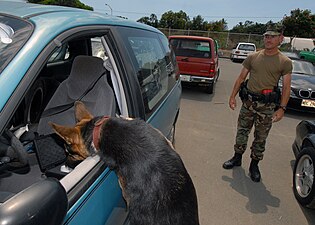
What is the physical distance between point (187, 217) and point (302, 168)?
8.12 ft

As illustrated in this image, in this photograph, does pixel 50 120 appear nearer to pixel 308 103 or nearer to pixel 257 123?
pixel 257 123

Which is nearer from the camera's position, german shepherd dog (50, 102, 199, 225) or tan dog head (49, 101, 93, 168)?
german shepherd dog (50, 102, 199, 225)

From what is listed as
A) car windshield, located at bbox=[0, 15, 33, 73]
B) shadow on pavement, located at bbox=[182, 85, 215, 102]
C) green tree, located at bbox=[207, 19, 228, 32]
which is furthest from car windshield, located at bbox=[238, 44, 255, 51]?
green tree, located at bbox=[207, 19, 228, 32]

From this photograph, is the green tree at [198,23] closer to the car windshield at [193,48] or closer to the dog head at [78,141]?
Result: the car windshield at [193,48]

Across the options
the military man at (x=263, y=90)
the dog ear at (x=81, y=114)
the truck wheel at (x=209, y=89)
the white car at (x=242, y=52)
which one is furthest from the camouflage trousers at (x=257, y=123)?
the white car at (x=242, y=52)

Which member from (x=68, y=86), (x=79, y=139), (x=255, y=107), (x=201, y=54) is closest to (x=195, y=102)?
(x=201, y=54)

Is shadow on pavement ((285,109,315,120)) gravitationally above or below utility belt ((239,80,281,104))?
below

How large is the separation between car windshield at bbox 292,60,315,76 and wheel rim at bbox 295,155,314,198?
545 centimetres

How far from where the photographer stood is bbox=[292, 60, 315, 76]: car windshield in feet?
25.6

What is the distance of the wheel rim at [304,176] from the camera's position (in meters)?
2.99

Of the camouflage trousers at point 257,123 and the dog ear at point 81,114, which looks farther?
the camouflage trousers at point 257,123

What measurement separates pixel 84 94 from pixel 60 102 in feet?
0.64

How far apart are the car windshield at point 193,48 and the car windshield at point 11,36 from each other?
24.1ft

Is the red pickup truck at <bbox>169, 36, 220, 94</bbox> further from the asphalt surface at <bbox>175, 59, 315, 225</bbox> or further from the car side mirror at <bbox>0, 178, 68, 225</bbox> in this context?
the car side mirror at <bbox>0, 178, 68, 225</bbox>
